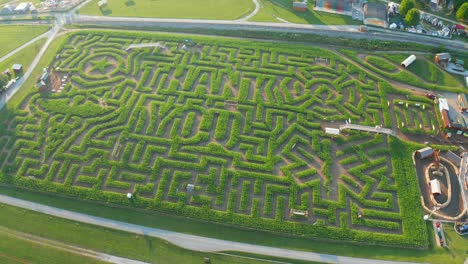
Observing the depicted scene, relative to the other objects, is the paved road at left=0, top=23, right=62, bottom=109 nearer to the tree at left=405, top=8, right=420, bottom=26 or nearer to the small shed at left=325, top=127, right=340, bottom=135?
the small shed at left=325, top=127, right=340, bottom=135

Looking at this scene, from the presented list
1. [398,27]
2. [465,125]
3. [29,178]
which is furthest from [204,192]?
[398,27]

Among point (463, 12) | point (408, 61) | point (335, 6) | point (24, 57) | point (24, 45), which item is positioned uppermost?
point (335, 6)

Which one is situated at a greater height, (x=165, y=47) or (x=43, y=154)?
(x=165, y=47)

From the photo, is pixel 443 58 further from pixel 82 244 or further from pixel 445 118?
pixel 82 244

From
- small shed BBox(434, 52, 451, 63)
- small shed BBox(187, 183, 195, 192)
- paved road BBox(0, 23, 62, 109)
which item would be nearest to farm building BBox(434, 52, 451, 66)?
small shed BBox(434, 52, 451, 63)

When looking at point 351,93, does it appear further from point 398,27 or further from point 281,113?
point 398,27

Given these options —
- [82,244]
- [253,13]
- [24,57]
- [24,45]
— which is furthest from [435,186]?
[24,45]
